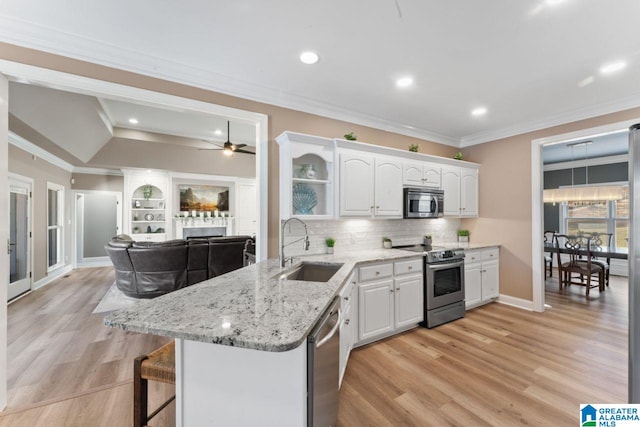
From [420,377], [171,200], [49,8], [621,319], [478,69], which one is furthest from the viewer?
[171,200]

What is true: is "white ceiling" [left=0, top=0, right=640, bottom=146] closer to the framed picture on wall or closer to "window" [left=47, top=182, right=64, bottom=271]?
the framed picture on wall

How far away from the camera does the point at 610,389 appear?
2.17 meters

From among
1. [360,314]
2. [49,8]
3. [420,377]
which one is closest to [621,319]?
[420,377]

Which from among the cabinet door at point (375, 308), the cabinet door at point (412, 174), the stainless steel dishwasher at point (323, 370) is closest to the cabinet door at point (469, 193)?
the cabinet door at point (412, 174)

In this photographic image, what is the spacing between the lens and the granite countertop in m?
1.02

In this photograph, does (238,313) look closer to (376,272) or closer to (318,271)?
(318,271)

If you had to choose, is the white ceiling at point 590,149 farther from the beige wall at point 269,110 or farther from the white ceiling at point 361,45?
the beige wall at point 269,110

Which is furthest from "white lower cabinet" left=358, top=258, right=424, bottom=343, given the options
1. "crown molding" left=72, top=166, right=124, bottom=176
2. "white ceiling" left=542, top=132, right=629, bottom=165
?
"crown molding" left=72, top=166, right=124, bottom=176

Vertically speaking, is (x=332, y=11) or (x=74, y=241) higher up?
(x=332, y=11)

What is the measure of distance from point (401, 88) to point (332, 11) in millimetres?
1379

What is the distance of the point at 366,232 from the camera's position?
12.3 ft

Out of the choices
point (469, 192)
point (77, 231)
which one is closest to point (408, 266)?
point (469, 192)

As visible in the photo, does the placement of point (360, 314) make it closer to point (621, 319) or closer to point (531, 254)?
point (531, 254)

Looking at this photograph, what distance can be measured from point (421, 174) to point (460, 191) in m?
0.97
